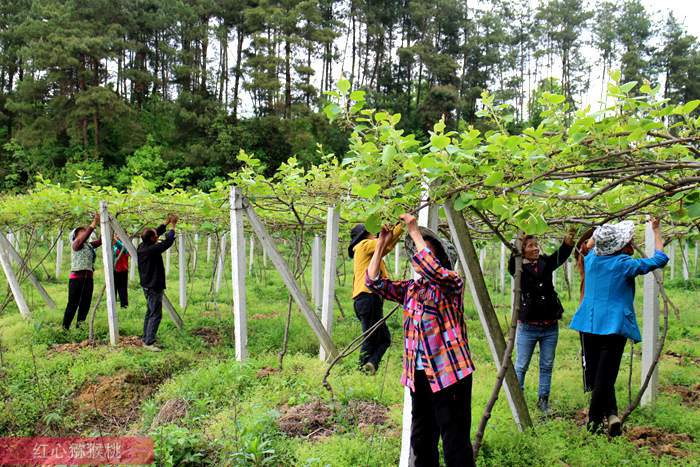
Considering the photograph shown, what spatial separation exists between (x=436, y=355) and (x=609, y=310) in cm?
185

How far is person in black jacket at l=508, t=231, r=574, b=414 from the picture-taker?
447 centimetres

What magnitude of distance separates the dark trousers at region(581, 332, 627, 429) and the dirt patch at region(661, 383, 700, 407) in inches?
70.0

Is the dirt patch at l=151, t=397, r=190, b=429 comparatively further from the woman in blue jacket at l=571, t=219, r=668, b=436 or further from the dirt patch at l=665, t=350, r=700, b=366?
the dirt patch at l=665, t=350, r=700, b=366

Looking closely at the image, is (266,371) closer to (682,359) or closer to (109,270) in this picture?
(109,270)

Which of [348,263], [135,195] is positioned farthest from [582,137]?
[348,263]

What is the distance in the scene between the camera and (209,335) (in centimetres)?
832

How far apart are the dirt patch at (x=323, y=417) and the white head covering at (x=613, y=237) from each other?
221cm

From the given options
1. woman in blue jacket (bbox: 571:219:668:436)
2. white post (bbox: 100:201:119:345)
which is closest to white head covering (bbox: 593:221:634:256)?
woman in blue jacket (bbox: 571:219:668:436)

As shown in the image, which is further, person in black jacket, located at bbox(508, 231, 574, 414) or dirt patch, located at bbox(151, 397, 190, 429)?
dirt patch, located at bbox(151, 397, 190, 429)

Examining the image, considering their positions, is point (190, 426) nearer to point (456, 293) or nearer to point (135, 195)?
point (456, 293)

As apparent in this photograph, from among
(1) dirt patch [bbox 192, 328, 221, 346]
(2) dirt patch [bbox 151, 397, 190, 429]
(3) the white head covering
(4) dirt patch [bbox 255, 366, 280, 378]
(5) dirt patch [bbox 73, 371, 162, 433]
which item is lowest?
(5) dirt patch [bbox 73, 371, 162, 433]

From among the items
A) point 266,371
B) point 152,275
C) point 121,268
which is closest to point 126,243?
point 152,275

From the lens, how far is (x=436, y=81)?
3216 centimetres

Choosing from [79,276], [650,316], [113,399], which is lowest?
[113,399]
